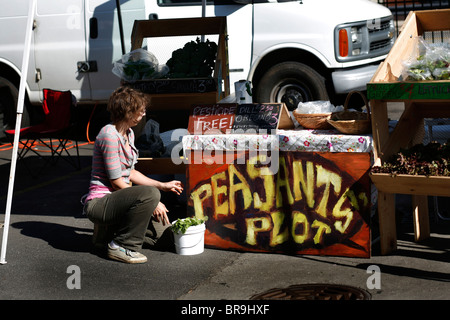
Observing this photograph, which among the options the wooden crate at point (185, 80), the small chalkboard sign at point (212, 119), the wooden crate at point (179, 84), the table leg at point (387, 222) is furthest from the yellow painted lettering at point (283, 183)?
the wooden crate at point (185, 80)

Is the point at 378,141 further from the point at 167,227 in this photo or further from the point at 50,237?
the point at 50,237

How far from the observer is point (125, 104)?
5367mm

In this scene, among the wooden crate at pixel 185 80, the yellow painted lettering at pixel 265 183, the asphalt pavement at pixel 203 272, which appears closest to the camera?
the asphalt pavement at pixel 203 272

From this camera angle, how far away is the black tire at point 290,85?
366 inches

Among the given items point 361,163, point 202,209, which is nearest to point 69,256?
point 202,209

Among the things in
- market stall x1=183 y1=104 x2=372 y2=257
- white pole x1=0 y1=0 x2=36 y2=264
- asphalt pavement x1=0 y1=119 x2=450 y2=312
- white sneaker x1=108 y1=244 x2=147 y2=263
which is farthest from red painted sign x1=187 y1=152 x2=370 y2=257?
white pole x1=0 y1=0 x2=36 y2=264

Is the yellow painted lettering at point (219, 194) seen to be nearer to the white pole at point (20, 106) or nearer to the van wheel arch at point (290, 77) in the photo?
the white pole at point (20, 106)

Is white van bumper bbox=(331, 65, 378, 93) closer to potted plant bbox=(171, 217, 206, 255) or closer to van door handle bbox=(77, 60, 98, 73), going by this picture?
van door handle bbox=(77, 60, 98, 73)

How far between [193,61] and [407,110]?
2.29m

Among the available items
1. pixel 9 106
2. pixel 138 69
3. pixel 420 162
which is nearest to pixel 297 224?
pixel 420 162

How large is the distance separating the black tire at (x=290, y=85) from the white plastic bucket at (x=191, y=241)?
163 inches

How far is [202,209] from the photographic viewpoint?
5.64 m

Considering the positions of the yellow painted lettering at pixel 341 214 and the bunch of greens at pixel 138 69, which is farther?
the bunch of greens at pixel 138 69
